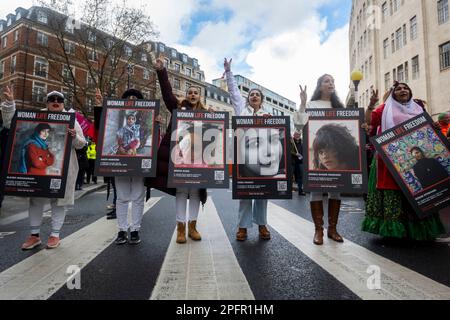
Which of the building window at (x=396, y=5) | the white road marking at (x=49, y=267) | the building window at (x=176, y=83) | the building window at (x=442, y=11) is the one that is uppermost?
the building window at (x=176, y=83)

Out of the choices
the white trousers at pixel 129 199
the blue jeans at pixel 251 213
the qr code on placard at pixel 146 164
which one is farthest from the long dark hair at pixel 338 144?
the white trousers at pixel 129 199

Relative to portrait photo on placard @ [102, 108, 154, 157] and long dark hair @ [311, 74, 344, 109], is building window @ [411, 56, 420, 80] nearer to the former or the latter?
long dark hair @ [311, 74, 344, 109]

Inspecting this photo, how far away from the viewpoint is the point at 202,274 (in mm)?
2709

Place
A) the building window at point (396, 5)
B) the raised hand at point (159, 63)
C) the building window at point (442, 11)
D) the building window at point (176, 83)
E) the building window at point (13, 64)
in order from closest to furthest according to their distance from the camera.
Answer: the raised hand at point (159, 63) → the building window at point (442, 11) → the building window at point (396, 5) → the building window at point (13, 64) → the building window at point (176, 83)

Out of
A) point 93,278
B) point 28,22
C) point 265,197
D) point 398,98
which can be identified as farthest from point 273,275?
point 28,22

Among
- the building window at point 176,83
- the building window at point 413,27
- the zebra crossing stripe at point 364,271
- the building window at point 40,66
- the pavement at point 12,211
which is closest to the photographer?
the zebra crossing stripe at point 364,271

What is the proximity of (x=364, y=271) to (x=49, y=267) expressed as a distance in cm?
297

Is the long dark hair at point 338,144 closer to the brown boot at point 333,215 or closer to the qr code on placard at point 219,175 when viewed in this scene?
the brown boot at point 333,215

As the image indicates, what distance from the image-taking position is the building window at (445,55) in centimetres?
2106

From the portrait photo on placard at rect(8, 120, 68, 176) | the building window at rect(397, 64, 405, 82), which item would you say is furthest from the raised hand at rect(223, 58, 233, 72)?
the building window at rect(397, 64, 405, 82)

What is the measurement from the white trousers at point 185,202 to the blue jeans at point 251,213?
2.07 feet

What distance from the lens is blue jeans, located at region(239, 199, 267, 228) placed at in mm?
4152

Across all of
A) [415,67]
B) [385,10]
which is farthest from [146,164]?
[385,10]
